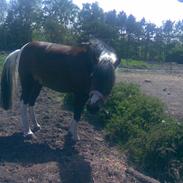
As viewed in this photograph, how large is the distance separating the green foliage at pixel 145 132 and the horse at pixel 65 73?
1.17m

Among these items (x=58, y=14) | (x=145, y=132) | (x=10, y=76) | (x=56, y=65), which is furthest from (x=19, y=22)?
(x=56, y=65)

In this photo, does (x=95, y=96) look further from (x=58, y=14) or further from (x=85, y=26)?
(x=58, y=14)

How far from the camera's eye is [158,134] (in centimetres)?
727

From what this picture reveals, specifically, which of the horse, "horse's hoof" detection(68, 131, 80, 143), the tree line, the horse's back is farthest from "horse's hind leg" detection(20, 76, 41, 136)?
the tree line

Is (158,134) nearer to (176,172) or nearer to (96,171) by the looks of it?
(176,172)

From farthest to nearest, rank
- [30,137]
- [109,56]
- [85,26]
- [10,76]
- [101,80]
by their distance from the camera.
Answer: [85,26] < [10,76] < [30,137] < [109,56] < [101,80]

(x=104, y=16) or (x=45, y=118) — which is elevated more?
(x=104, y=16)

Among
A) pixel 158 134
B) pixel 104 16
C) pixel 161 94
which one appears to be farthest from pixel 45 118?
pixel 104 16

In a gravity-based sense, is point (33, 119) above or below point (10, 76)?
below

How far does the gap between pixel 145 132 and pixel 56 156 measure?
224 cm

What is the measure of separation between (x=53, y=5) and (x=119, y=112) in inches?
1370

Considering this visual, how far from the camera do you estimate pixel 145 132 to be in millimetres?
8164

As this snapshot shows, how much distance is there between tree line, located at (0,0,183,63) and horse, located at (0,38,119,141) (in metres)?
25.4

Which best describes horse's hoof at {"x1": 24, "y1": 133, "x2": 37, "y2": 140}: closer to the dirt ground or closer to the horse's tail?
the dirt ground
